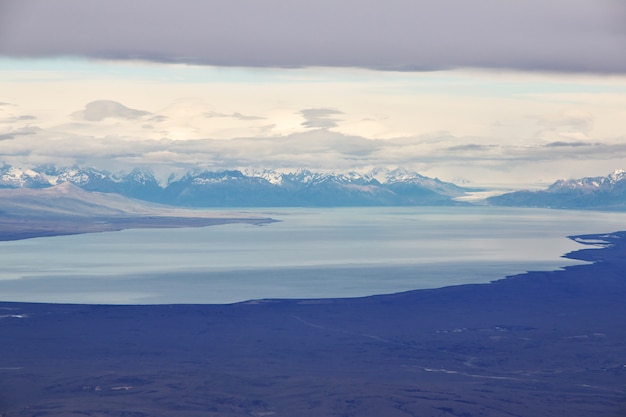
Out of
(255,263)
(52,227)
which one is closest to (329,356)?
(255,263)

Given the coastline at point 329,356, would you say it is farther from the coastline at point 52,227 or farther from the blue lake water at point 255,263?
the coastline at point 52,227

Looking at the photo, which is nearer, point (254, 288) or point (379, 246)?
point (254, 288)

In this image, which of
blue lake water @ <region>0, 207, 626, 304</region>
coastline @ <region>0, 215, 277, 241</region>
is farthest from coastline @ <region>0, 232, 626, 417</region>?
coastline @ <region>0, 215, 277, 241</region>

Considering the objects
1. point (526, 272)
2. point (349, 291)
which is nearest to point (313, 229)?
point (526, 272)

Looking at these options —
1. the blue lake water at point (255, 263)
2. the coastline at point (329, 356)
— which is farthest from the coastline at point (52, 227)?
the coastline at point (329, 356)

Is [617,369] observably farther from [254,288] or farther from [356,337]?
[254,288]

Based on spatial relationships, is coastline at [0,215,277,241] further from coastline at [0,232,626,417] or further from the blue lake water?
coastline at [0,232,626,417]
